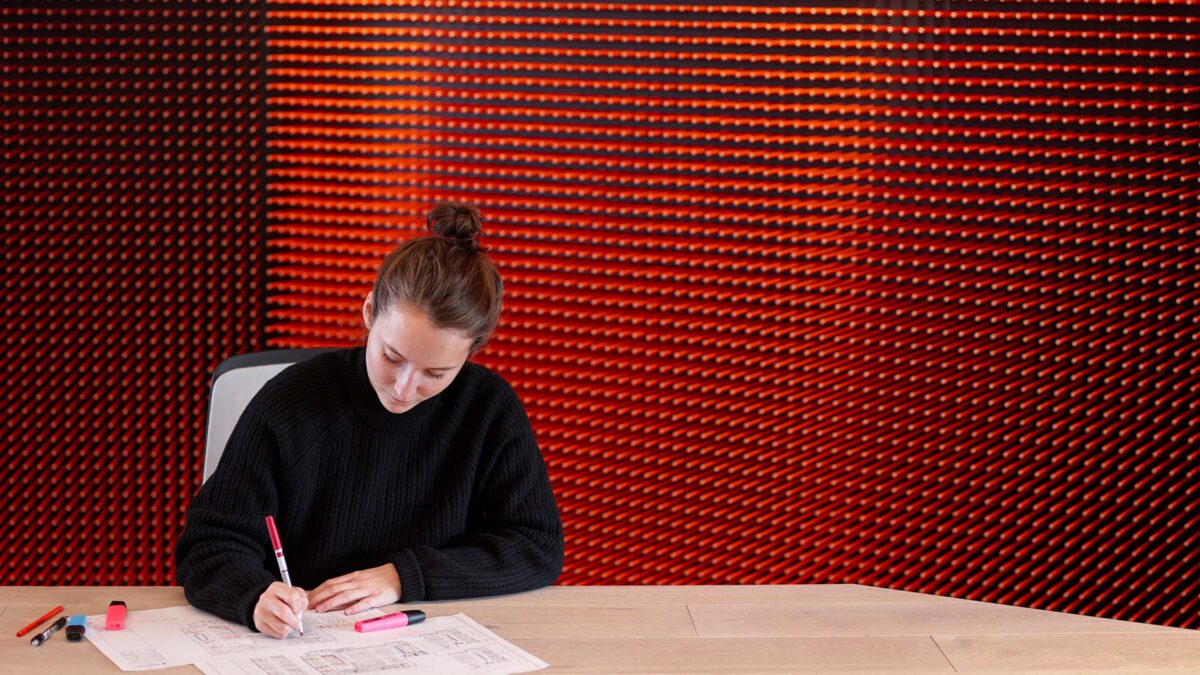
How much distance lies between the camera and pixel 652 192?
135 inches

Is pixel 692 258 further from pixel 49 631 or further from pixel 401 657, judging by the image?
pixel 49 631

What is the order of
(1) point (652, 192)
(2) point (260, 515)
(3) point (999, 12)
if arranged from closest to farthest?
1. (2) point (260, 515)
2. (3) point (999, 12)
3. (1) point (652, 192)

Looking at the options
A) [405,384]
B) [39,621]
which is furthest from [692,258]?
[39,621]

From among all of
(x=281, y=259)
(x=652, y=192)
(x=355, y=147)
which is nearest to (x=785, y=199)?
(x=652, y=192)

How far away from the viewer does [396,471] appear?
205 centimetres

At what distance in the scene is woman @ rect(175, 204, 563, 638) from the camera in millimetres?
1838

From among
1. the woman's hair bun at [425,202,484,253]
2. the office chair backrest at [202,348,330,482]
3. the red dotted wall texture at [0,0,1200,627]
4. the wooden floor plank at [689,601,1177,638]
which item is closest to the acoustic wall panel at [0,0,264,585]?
the red dotted wall texture at [0,0,1200,627]

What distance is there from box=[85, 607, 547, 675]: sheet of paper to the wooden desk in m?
0.04

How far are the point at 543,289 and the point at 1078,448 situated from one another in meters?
1.72

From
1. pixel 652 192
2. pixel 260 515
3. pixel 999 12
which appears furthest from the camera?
pixel 652 192

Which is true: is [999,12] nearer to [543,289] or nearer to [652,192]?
[652,192]

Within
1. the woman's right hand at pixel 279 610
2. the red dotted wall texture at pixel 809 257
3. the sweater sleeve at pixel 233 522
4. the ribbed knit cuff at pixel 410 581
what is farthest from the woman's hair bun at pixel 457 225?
the red dotted wall texture at pixel 809 257

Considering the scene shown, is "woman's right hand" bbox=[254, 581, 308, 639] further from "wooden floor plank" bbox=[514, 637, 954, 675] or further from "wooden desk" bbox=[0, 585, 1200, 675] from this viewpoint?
"wooden floor plank" bbox=[514, 637, 954, 675]

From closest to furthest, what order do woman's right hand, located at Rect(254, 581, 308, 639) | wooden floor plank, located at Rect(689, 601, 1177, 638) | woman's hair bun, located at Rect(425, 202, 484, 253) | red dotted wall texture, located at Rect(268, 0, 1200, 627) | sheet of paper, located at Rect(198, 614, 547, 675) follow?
sheet of paper, located at Rect(198, 614, 547, 675) < woman's right hand, located at Rect(254, 581, 308, 639) < wooden floor plank, located at Rect(689, 601, 1177, 638) < woman's hair bun, located at Rect(425, 202, 484, 253) < red dotted wall texture, located at Rect(268, 0, 1200, 627)
